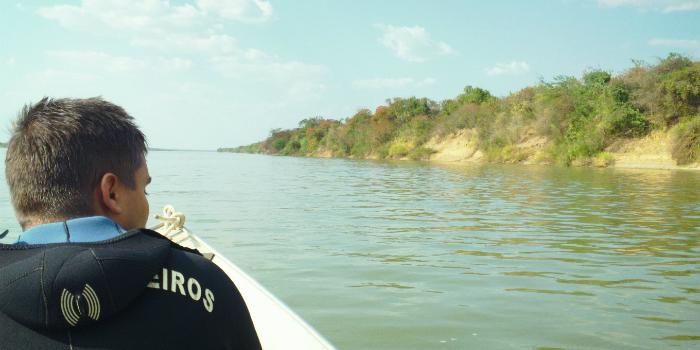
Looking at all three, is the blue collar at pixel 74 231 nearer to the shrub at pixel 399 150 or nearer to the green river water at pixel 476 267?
the green river water at pixel 476 267

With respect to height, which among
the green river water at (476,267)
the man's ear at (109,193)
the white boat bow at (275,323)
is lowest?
the green river water at (476,267)

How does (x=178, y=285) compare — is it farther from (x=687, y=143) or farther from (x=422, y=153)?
(x=422, y=153)

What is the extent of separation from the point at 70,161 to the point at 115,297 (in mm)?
375

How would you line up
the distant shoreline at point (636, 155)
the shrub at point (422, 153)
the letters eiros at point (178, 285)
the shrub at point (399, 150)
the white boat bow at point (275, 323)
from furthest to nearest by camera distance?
1. the shrub at point (399, 150)
2. the shrub at point (422, 153)
3. the distant shoreline at point (636, 155)
4. the white boat bow at point (275, 323)
5. the letters eiros at point (178, 285)

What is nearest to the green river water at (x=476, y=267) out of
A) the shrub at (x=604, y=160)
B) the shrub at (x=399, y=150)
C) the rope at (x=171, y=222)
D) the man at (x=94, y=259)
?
the rope at (x=171, y=222)

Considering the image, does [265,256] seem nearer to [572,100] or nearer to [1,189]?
[1,189]

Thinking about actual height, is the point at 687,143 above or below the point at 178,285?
above

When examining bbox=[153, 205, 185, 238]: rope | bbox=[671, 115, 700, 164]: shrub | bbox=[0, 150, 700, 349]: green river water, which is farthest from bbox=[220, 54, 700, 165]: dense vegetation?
bbox=[153, 205, 185, 238]: rope

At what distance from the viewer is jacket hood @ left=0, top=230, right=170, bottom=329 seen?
1.24 meters

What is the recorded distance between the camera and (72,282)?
48.7 inches

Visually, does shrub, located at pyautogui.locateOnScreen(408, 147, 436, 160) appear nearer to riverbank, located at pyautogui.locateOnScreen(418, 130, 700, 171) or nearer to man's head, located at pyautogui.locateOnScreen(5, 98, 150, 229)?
riverbank, located at pyautogui.locateOnScreen(418, 130, 700, 171)

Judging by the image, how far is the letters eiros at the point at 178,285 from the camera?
136cm

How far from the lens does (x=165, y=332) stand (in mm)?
1370

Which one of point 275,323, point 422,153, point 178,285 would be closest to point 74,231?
point 178,285
